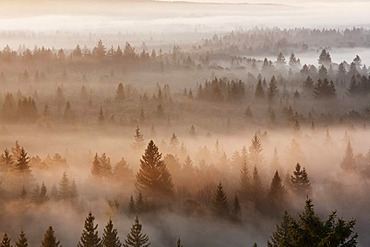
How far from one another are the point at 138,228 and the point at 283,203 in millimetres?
56671

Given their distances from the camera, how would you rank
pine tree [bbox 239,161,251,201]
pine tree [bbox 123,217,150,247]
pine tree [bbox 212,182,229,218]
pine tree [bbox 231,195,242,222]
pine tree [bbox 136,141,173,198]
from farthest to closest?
pine tree [bbox 239,161,251,201], pine tree [bbox 136,141,173,198], pine tree [bbox 231,195,242,222], pine tree [bbox 212,182,229,218], pine tree [bbox 123,217,150,247]

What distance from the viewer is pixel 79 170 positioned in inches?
6363

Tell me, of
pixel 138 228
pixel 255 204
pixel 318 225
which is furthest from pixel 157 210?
pixel 318 225

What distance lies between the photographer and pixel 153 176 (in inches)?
4801

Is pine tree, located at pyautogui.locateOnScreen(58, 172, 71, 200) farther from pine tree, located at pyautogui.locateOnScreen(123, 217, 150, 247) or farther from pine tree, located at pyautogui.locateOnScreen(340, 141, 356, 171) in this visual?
pine tree, located at pyautogui.locateOnScreen(340, 141, 356, 171)

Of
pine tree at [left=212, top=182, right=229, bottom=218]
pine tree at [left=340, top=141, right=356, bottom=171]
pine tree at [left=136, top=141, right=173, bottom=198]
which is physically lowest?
pine tree at [left=340, top=141, right=356, bottom=171]

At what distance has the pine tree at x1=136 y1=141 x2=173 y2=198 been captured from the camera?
4724 inches

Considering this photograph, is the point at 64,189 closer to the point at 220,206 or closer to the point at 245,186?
the point at 220,206

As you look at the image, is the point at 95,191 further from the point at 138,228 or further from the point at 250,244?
the point at 138,228

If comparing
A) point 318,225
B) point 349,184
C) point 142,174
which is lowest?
point 349,184

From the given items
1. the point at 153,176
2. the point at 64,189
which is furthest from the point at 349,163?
the point at 64,189

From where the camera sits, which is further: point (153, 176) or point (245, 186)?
point (245, 186)

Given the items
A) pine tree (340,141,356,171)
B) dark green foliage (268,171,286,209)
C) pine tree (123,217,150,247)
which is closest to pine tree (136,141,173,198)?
Result: dark green foliage (268,171,286,209)

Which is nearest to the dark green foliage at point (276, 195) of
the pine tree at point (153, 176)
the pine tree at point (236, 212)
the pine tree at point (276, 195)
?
the pine tree at point (276, 195)
